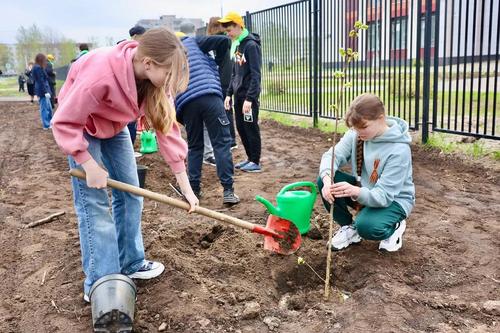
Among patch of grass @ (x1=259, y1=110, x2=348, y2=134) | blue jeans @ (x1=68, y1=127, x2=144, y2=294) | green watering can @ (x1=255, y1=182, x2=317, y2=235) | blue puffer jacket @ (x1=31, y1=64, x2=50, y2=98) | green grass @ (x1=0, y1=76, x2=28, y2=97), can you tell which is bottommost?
green grass @ (x1=0, y1=76, x2=28, y2=97)

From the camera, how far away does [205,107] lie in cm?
436

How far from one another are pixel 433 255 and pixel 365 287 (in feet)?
2.26

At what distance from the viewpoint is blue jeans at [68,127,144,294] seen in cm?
251

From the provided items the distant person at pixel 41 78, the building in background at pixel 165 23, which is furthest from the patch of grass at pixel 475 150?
the distant person at pixel 41 78

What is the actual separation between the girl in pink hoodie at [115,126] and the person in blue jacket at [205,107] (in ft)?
5.24

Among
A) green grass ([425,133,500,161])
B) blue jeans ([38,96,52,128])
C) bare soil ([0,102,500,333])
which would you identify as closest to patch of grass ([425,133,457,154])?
green grass ([425,133,500,161])

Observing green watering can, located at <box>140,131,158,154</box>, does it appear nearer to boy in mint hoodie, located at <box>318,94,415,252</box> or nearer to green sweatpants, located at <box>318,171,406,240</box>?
boy in mint hoodie, located at <box>318,94,415,252</box>

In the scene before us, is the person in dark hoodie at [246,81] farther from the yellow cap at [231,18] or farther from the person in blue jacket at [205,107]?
the person in blue jacket at [205,107]

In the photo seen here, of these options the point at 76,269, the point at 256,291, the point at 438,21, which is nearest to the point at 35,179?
the point at 76,269

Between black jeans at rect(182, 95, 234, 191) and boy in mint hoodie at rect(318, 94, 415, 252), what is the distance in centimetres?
142

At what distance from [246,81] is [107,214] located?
3.61m

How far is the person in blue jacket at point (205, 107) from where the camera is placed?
4355 millimetres

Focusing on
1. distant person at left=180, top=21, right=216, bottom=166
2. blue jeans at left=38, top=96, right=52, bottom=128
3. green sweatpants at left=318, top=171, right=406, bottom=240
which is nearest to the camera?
green sweatpants at left=318, top=171, right=406, bottom=240

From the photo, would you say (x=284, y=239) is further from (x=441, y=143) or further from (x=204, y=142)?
(x=441, y=143)
